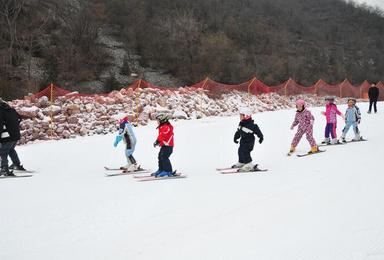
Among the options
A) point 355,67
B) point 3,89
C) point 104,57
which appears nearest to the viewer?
point 3,89

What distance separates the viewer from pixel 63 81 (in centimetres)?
4116

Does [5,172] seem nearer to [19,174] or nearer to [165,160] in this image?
[19,174]

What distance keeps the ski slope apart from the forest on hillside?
2393 cm

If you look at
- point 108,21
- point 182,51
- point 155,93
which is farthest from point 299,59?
point 155,93

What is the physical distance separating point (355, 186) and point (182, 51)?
154 ft

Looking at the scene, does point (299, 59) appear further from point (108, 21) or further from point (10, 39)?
point (10, 39)

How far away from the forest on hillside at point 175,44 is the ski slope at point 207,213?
2393 centimetres

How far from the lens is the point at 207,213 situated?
6.43 m

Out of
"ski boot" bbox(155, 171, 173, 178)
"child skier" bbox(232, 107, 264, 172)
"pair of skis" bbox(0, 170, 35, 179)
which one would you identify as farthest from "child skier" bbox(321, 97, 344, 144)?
"pair of skis" bbox(0, 170, 35, 179)

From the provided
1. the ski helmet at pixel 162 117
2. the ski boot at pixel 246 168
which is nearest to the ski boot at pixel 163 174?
the ski helmet at pixel 162 117

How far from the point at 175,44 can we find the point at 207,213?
163 feet

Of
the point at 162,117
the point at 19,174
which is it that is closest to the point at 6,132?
the point at 19,174

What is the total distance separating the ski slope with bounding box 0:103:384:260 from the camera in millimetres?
4934

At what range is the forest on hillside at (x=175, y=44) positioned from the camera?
42.8m
